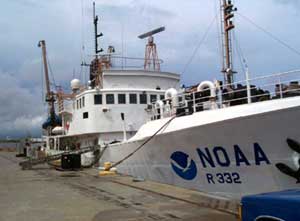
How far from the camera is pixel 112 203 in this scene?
1066cm

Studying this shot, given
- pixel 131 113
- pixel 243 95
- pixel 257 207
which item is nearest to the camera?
pixel 257 207

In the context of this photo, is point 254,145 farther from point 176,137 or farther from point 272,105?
point 176,137

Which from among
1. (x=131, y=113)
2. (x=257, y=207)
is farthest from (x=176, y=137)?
(x=131, y=113)

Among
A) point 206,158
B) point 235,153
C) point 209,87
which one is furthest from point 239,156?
point 209,87

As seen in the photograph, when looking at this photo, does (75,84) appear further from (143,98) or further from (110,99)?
(143,98)

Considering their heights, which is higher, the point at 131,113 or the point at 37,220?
the point at 131,113

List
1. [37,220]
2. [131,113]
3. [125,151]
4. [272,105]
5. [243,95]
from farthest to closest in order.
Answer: [131,113]
[125,151]
[243,95]
[272,105]
[37,220]

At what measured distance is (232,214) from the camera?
8.78 m

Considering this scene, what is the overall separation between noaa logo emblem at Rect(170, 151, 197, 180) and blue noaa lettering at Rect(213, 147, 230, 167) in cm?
103

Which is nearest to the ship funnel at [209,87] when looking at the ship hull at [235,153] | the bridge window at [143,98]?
the ship hull at [235,153]

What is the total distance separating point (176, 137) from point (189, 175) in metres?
1.11

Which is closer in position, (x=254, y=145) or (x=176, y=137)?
(x=254, y=145)

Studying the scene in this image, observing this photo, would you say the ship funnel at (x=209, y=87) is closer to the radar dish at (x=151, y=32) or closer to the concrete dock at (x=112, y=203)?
the concrete dock at (x=112, y=203)

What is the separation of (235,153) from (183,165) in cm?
219
